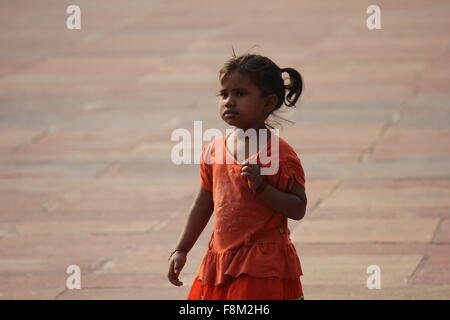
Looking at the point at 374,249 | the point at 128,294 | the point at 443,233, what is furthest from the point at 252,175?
the point at 443,233

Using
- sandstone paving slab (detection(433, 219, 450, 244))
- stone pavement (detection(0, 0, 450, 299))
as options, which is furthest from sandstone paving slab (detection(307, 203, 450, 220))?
sandstone paving slab (detection(433, 219, 450, 244))

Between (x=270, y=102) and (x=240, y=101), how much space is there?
0.14 m

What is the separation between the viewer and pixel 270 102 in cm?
456

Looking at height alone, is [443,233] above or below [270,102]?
below

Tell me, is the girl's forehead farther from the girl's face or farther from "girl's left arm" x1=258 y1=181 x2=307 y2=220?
"girl's left arm" x1=258 y1=181 x2=307 y2=220

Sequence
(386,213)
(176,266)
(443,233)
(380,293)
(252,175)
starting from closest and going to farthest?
(252,175) < (176,266) < (380,293) < (443,233) < (386,213)

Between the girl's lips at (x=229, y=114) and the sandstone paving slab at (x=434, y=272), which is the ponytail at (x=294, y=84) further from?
the sandstone paving slab at (x=434, y=272)

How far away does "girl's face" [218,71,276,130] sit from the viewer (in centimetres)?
448

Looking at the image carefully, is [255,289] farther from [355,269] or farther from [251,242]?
[355,269]

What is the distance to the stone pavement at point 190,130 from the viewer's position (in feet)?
23.3

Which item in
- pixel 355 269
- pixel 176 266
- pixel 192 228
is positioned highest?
pixel 192 228

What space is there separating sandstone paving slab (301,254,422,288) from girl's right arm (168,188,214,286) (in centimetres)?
200

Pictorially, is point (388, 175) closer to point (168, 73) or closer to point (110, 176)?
point (110, 176)

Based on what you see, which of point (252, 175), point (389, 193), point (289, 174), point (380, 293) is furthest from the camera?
point (389, 193)
